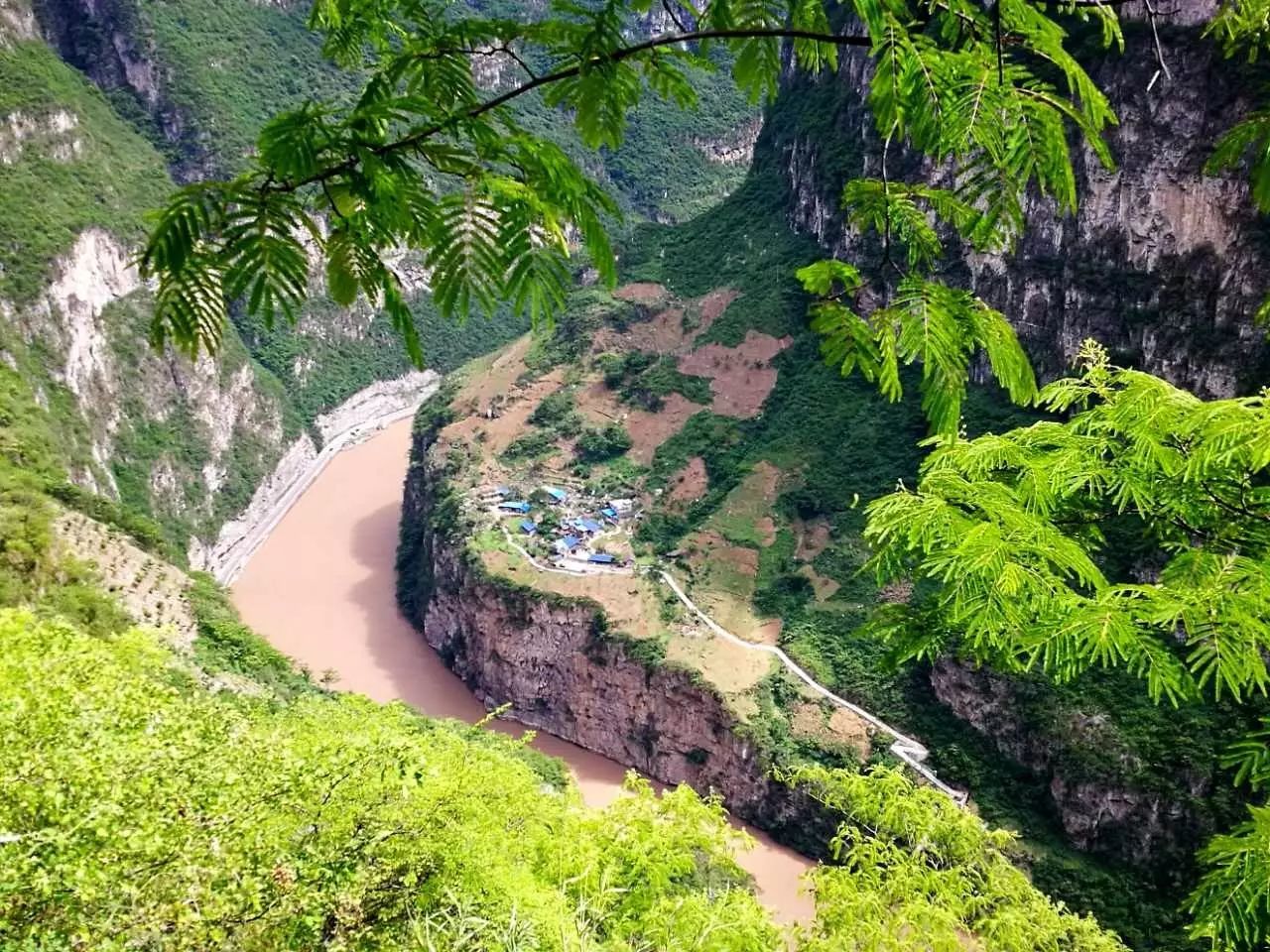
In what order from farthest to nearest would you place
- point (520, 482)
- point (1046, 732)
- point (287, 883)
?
point (520, 482) → point (1046, 732) → point (287, 883)

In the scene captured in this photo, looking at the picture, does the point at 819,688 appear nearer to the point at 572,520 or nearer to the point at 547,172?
the point at 572,520

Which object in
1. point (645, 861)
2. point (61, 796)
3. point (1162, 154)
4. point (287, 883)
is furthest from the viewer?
point (1162, 154)

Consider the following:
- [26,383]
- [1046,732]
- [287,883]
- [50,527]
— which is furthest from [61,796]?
[26,383]

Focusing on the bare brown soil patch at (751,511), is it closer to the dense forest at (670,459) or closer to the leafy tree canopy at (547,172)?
the dense forest at (670,459)

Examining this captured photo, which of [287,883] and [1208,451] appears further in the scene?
[287,883]

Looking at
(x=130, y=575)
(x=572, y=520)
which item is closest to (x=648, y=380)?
(x=572, y=520)

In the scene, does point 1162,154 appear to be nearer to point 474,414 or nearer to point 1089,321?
point 1089,321

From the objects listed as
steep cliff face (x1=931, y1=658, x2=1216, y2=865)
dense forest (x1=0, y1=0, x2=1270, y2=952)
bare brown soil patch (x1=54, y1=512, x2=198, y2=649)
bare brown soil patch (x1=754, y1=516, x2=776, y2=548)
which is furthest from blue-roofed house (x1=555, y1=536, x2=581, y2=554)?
steep cliff face (x1=931, y1=658, x2=1216, y2=865)

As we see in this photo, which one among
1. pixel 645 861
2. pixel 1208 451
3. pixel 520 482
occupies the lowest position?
pixel 520 482
